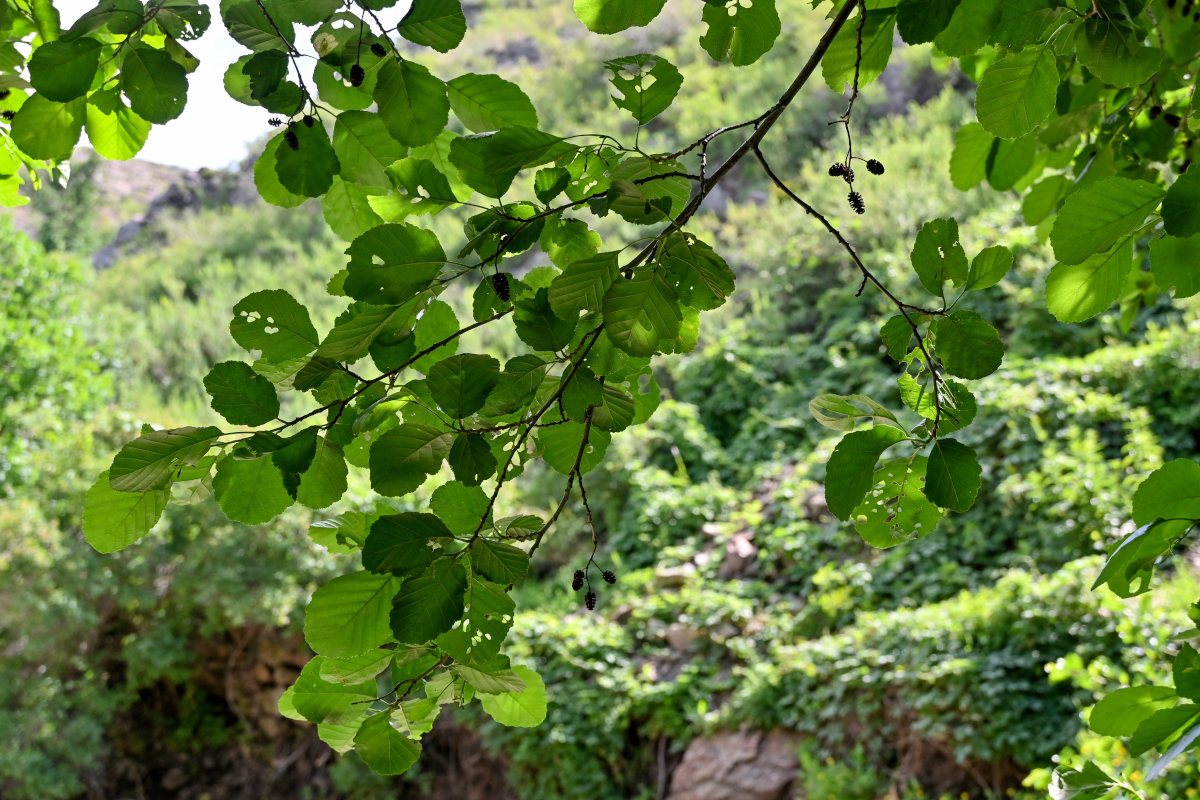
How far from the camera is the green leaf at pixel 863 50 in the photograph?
80 centimetres

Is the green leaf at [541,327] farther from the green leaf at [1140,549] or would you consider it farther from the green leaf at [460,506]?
the green leaf at [1140,549]

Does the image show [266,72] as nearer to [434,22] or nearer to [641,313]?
[434,22]

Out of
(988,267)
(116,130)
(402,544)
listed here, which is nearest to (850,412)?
(988,267)

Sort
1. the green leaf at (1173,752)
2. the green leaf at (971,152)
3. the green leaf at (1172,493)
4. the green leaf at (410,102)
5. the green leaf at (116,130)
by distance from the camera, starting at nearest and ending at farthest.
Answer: the green leaf at (1173,752) → the green leaf at (1172,493) → the green leaf at (410,102) → the green leaf at (116,130) → the green leaf at (971,152)

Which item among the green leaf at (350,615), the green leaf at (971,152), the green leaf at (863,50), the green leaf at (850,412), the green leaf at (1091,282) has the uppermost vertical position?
the green leaf at (971,152)

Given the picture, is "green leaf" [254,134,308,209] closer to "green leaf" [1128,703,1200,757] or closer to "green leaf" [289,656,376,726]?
"green leaf" [289,656,376,726]

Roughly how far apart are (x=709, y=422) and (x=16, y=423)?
4815mm

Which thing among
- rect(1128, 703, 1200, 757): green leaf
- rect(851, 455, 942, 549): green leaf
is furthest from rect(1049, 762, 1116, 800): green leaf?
rect(851, 455, 942, 549): green leaf

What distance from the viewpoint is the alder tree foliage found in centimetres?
60

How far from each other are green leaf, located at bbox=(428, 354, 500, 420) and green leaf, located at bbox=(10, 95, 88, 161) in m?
0.43

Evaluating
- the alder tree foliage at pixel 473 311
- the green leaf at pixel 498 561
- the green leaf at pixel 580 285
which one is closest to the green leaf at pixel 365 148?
the alder tree foliage at pixel 473 311

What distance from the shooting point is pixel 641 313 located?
1.91 ft

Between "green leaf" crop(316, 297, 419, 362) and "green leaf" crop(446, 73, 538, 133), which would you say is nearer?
"green leaf" crop(316, 297, 419, 362)

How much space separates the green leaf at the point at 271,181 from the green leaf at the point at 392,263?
18cm
